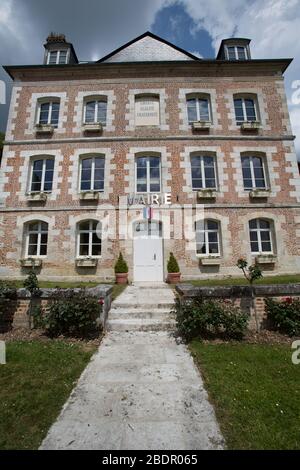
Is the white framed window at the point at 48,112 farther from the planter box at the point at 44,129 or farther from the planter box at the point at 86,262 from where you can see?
the planter box at the point at 86,262

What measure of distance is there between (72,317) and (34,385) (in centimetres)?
163

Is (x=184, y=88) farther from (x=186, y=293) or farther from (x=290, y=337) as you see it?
(x=290, y=337)

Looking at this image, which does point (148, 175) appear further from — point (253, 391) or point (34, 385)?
point (253, 391)

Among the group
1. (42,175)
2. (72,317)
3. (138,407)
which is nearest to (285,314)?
(138,407)

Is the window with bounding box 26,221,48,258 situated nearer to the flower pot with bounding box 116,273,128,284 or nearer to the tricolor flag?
the flower pot with bounding box 116,273,128,284

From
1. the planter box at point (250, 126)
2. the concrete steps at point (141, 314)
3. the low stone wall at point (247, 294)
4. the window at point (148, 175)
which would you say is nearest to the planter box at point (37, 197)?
the window at point (148, 175)

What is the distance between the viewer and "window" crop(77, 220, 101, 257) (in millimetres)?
10602

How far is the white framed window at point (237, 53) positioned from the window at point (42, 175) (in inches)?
435

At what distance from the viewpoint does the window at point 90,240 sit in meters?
10.6

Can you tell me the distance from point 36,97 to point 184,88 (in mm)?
7493

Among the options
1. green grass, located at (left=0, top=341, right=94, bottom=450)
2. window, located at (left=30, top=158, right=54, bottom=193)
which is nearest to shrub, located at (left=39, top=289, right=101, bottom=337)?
green grass, located at (left=0, top=341, right=94, bottom=450)

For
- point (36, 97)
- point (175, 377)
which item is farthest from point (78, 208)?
point (175, 377)

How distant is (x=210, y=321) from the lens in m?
4.59

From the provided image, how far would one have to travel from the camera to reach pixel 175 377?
10.7 ft
